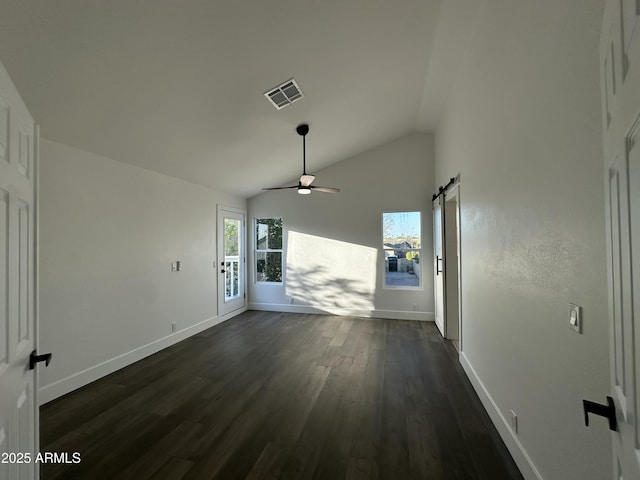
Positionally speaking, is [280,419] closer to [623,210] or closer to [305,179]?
[623,210]

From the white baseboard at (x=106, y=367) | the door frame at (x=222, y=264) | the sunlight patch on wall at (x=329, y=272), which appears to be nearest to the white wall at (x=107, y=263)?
the white baseboard at (x=106, y=367)

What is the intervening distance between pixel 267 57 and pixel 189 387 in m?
3.29

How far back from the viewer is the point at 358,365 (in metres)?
3.43

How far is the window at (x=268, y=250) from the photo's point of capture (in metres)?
6.17

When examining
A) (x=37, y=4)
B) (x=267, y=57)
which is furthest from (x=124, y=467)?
(x=267, y=57)

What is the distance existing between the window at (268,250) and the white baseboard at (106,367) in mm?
1894

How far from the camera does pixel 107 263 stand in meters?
3.16

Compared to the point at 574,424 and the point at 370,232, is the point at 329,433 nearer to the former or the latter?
the point at 574,424

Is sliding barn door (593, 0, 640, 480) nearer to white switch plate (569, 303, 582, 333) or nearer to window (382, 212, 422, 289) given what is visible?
white switch plate (569, 303, 582, 333)

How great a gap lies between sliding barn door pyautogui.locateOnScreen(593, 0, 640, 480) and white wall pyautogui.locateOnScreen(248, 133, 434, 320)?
15.7 feet

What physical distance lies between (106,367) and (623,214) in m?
4.21

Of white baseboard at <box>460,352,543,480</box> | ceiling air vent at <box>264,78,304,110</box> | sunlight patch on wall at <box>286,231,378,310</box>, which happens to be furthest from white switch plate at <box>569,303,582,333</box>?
sunlight patch on wall at <box>286,231,378,310</box>

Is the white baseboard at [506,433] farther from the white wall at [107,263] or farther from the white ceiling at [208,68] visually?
the white wall at [107,263]

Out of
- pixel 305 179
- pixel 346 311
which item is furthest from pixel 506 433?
pixel 346 311
